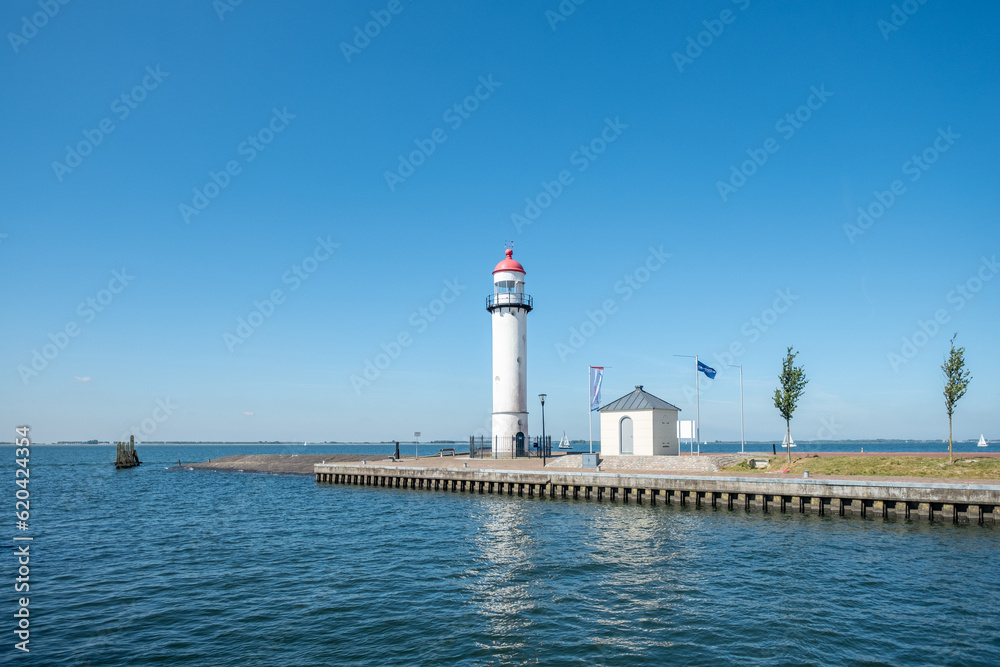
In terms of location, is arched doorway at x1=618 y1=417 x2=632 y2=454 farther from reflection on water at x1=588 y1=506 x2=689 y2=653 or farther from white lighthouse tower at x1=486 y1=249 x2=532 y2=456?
reflection on water at x1=588 y1=506 x2=689 y2=653

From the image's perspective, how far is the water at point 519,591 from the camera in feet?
46.0

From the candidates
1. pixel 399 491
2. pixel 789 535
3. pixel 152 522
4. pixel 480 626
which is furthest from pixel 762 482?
pixel 152 522

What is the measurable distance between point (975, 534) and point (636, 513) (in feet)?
50.2

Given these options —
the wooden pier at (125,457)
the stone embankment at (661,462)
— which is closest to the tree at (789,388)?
the stone embankment at (661,462)

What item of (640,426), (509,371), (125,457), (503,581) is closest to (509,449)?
(509,371)

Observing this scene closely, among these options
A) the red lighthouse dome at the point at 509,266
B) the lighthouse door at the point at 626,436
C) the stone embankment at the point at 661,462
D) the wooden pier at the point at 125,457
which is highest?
the red lighthouse dome at the point at 509,266

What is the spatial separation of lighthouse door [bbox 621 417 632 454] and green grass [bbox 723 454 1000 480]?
33.8 feet

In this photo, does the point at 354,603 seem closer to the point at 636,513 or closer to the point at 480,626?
the point at 480,626

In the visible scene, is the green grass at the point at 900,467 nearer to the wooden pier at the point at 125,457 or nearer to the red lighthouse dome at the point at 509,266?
the red lighthouse dome at the point at 509,266

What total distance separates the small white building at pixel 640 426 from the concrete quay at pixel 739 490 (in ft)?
24.7

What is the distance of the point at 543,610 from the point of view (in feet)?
54.8

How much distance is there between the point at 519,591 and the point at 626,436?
34.7 meters

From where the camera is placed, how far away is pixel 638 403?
1897 inches

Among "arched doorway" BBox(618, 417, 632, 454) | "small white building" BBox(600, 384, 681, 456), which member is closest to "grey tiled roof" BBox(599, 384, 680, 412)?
"small white building" BBox(600, 384, 681, 456)
